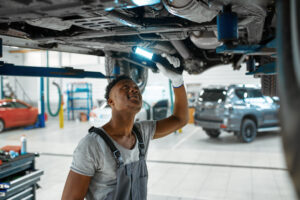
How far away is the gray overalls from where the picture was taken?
156cm

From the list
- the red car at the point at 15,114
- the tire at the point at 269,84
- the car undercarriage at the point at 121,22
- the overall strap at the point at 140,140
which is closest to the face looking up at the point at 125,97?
the overall strap at the point at 140,140

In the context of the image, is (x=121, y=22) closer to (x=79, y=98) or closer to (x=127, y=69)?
(x=127, y=69)

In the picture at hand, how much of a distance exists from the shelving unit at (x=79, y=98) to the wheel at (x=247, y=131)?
8.79 m

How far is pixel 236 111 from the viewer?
272 inches

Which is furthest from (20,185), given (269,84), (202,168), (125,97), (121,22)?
(202,168)

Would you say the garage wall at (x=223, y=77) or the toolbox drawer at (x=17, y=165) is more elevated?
the garage wall at (x=223, y=77)

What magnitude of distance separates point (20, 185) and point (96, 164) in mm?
1598

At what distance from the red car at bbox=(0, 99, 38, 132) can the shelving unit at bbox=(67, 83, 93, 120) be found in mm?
3389

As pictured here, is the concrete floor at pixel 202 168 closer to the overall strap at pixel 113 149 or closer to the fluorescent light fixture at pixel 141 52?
the fluorescent light fixture at pixel 141 52

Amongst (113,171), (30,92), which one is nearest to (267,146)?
(113,171)

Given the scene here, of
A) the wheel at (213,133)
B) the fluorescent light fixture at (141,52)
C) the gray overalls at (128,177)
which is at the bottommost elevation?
the wheel at (213,133)

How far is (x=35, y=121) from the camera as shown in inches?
431

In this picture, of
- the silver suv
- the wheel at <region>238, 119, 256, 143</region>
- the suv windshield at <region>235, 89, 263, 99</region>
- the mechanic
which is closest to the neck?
the mechanic

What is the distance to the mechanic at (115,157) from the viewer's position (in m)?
1.50
